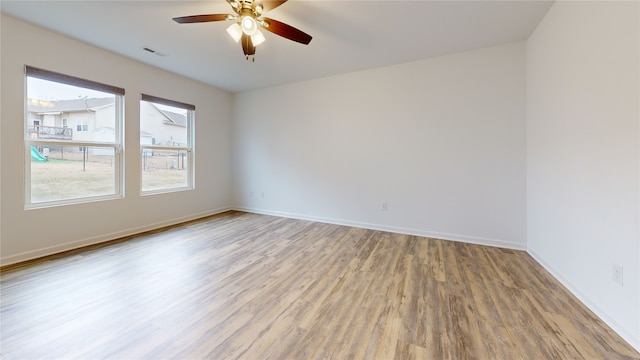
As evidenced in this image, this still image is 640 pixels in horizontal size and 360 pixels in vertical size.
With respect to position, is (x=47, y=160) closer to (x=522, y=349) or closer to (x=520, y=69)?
(x=522, y=349)

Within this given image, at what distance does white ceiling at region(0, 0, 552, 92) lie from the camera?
233 centimetres

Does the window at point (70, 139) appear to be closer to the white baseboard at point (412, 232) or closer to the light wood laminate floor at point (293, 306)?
the light wood laminate floor at point (293, 306)

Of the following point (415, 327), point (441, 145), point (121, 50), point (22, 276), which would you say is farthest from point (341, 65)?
point (22, 276)

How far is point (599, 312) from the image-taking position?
1.75m

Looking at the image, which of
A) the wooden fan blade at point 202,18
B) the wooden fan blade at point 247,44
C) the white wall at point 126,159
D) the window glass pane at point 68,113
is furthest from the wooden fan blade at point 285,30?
the window glass pane at point 68,113

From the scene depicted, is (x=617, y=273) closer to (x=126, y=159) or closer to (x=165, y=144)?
(x=126, y=159)

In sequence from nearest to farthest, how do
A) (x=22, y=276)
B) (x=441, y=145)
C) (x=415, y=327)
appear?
(x=415, y=327), (x=22, y=276), (x=441, y=145)

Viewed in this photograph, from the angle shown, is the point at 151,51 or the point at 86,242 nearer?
the point at 86,242

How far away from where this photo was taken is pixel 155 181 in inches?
159

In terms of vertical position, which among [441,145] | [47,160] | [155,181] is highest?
[441,145]

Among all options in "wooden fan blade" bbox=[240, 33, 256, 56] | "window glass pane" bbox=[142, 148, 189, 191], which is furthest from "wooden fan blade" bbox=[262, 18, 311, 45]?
"window glass pane" bbox=[142, 148, 189, 191]

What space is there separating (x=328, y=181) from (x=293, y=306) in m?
2.71

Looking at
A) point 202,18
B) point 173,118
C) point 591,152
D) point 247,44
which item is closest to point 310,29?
point 247,44

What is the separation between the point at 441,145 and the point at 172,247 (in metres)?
3.96
